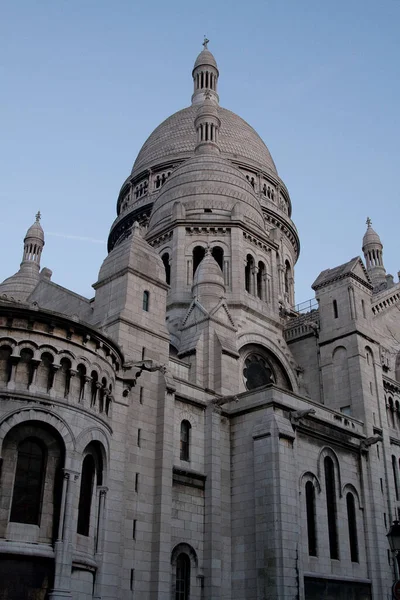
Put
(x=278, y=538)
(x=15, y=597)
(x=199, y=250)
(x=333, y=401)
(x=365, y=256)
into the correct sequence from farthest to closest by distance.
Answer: (x=365, y=256)
(x=199, y=250)
(x=333, y=401)
(x=278, y=538)
(x=15, y=597)

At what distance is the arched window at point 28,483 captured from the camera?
22828 millimetres

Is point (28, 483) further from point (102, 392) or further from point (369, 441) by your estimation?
point (369, 441)

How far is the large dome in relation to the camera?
65.2 metres

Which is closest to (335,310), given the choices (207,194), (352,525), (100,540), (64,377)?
(207,194)

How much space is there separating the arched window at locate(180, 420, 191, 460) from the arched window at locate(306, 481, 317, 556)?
6.17 metres

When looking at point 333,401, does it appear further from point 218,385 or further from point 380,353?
point 218,385

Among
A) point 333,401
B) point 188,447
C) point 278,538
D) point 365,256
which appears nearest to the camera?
point 278,538

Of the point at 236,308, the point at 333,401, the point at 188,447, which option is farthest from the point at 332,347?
the point at 188,447

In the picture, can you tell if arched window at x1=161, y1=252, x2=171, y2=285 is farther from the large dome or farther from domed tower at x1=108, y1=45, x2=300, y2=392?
the large dome

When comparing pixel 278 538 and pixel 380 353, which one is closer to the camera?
pixel 278 538

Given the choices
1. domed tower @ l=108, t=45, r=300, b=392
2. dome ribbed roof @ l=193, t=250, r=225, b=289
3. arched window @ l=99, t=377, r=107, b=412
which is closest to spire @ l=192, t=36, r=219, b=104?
domed tower @ l=108, t=45, r=300, b=392

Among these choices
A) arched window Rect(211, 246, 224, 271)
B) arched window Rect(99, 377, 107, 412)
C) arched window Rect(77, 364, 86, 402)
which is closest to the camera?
arched window Rect(77, 364, 86, 402)

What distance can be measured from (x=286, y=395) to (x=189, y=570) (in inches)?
365

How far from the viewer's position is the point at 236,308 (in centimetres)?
4241
